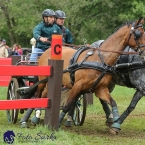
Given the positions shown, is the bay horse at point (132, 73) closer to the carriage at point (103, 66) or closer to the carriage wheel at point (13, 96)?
the carriage at point (103, 66)

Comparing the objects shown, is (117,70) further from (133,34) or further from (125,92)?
(125,92)

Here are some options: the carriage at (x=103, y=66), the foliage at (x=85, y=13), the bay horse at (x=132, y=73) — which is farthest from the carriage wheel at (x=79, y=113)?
the foliage at (x=85, y=13)

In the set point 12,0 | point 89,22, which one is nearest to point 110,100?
point 89,22

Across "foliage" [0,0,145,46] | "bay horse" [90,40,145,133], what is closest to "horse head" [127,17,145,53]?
"bay horse" [90,40,145,133]

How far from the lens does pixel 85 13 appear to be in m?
36.8

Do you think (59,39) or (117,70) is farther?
(117,70)

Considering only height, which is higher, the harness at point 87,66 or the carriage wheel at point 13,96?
the harness at point 87,66

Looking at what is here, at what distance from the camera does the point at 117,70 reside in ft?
30.0

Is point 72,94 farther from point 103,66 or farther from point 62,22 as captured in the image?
point 62,22

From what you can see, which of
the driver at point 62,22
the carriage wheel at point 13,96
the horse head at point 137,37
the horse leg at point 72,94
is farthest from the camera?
the driver at point 62,22

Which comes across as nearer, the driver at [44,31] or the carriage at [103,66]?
the carriage at [103,66]

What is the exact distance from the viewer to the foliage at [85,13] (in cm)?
3531

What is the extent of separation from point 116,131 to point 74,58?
146 centimetres

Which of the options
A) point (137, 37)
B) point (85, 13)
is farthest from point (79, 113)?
point (85, 13)
